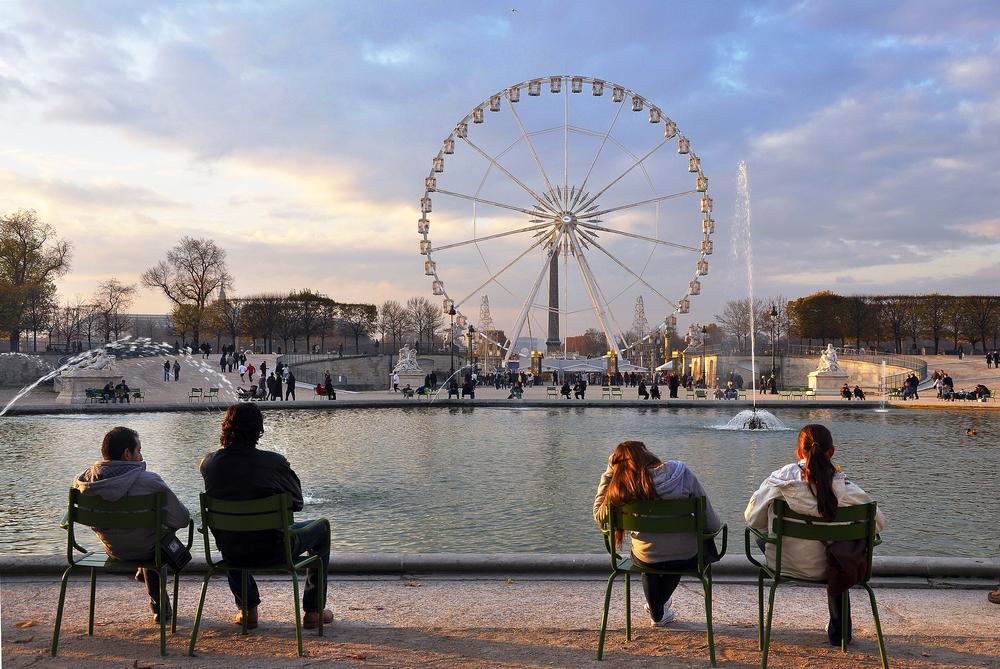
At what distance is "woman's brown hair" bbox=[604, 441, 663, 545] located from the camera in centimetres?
440

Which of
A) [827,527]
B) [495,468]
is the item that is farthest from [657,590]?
[495,468]

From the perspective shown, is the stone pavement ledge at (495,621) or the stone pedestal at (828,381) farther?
the stone pedestal at (828,381)

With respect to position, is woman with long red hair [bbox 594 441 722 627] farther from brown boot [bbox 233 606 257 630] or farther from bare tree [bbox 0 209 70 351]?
bare tree [bbox 0 209 70 351]

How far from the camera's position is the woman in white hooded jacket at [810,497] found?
421 cm

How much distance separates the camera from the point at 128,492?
4562mm

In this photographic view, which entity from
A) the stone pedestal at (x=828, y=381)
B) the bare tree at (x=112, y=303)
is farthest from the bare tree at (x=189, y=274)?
the stone pedestal at (x=828, y=381)

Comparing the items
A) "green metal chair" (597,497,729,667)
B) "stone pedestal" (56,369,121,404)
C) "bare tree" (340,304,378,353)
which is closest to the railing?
"bare tree" (340,304,378,353)

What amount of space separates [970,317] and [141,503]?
76759mm

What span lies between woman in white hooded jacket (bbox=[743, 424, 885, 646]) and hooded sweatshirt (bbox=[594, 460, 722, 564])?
31 centimetres

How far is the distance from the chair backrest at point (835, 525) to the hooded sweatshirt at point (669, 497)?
0.39 meters

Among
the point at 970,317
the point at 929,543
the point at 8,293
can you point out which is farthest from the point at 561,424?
the point at 970,317

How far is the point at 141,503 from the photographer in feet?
14.7

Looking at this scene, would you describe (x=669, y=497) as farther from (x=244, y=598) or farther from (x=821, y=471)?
(x=244, y=598)

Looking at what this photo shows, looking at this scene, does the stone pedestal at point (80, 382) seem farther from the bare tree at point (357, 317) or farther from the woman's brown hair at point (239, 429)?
the bare tree at point (357, 317)
